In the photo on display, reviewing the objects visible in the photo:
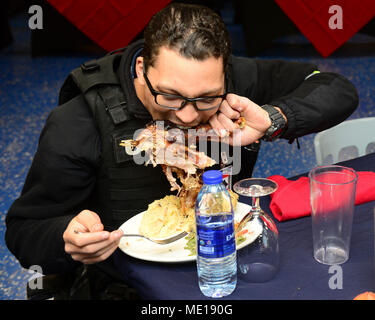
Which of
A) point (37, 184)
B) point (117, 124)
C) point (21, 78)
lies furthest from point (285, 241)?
point (21, 78)

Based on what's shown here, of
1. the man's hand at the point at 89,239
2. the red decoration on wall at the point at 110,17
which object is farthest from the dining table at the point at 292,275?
the red decoration on wall at the point at 110,17

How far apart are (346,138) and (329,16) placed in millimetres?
2770

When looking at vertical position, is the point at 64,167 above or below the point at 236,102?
below

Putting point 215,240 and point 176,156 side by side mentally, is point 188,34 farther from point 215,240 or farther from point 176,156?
point 215,240

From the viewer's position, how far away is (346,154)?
241cm

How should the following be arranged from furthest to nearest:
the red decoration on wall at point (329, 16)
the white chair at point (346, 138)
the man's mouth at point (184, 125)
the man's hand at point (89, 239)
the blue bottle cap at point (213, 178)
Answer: the red decoration on wall at point (329, 16) < the white chair at point (346, 138) < the man's mouth at point (184, 125) < the man's hand at point (89, 239) < the blue bottle cap at point (213, 178)

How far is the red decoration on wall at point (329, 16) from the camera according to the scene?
184 inches

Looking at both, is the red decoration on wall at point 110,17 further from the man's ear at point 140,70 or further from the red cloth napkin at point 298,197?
the red cloth napkin at point 298,197

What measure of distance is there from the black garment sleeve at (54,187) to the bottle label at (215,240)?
54cm

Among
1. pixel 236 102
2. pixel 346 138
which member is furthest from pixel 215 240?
pixel 346 138

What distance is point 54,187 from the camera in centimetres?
173

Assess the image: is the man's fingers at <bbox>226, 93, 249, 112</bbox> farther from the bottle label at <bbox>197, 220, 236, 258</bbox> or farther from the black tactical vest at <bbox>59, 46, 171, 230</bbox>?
the bottle label at <bbox>197, 220, 236, 258</bbox>
